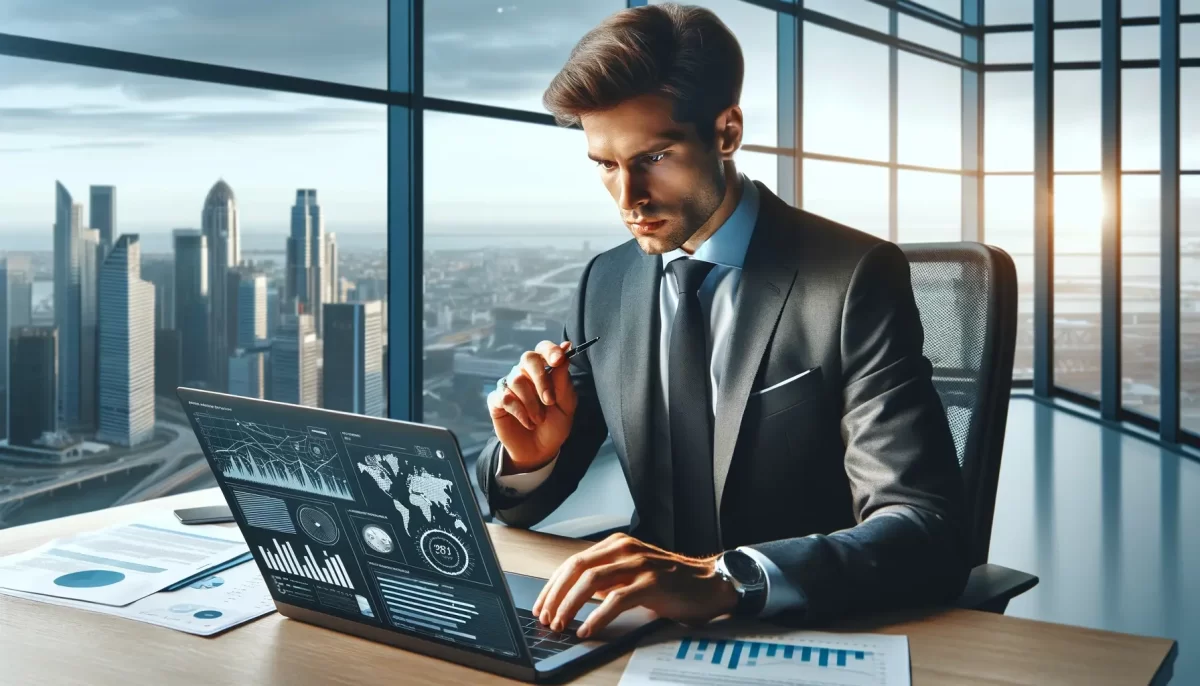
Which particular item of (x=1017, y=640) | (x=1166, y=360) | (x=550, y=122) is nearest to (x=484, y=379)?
(x=550, y=122)

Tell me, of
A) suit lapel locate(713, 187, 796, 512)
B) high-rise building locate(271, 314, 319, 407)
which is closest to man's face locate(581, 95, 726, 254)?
suit lapel locate(713, 187, 796, 512)

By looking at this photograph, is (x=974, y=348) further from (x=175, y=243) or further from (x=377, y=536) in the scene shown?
(x=175, y=243)

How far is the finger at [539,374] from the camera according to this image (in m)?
1.37

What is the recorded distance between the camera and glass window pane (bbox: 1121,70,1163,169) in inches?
285

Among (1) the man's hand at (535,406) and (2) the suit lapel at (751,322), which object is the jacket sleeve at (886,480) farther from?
(1) the man's hand at (535,406)

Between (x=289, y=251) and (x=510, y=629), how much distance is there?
2.92 metres

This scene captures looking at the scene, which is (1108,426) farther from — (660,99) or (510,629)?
(510,629)

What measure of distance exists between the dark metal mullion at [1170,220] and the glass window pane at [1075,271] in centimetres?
183

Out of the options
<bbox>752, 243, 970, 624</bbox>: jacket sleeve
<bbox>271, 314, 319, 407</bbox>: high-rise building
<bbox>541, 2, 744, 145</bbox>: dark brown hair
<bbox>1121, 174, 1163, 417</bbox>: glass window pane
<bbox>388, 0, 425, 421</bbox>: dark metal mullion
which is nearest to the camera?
<bbox>752, 243, 970, 624</bbox>: jacket sleeve

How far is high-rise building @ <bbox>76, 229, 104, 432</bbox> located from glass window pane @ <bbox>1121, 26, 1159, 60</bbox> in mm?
6911

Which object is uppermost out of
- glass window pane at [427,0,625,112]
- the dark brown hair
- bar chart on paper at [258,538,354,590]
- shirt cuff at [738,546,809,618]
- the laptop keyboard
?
glass window pane at [427,0,625,112]

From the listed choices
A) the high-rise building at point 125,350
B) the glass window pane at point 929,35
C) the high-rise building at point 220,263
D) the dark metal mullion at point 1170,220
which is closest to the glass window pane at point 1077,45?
the glass window pane at point 929,35

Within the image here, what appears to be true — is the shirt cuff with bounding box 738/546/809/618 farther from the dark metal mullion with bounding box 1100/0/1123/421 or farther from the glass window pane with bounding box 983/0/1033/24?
the glass window pane with bounding box 983/0/1033/24

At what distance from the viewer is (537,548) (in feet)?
4.83
